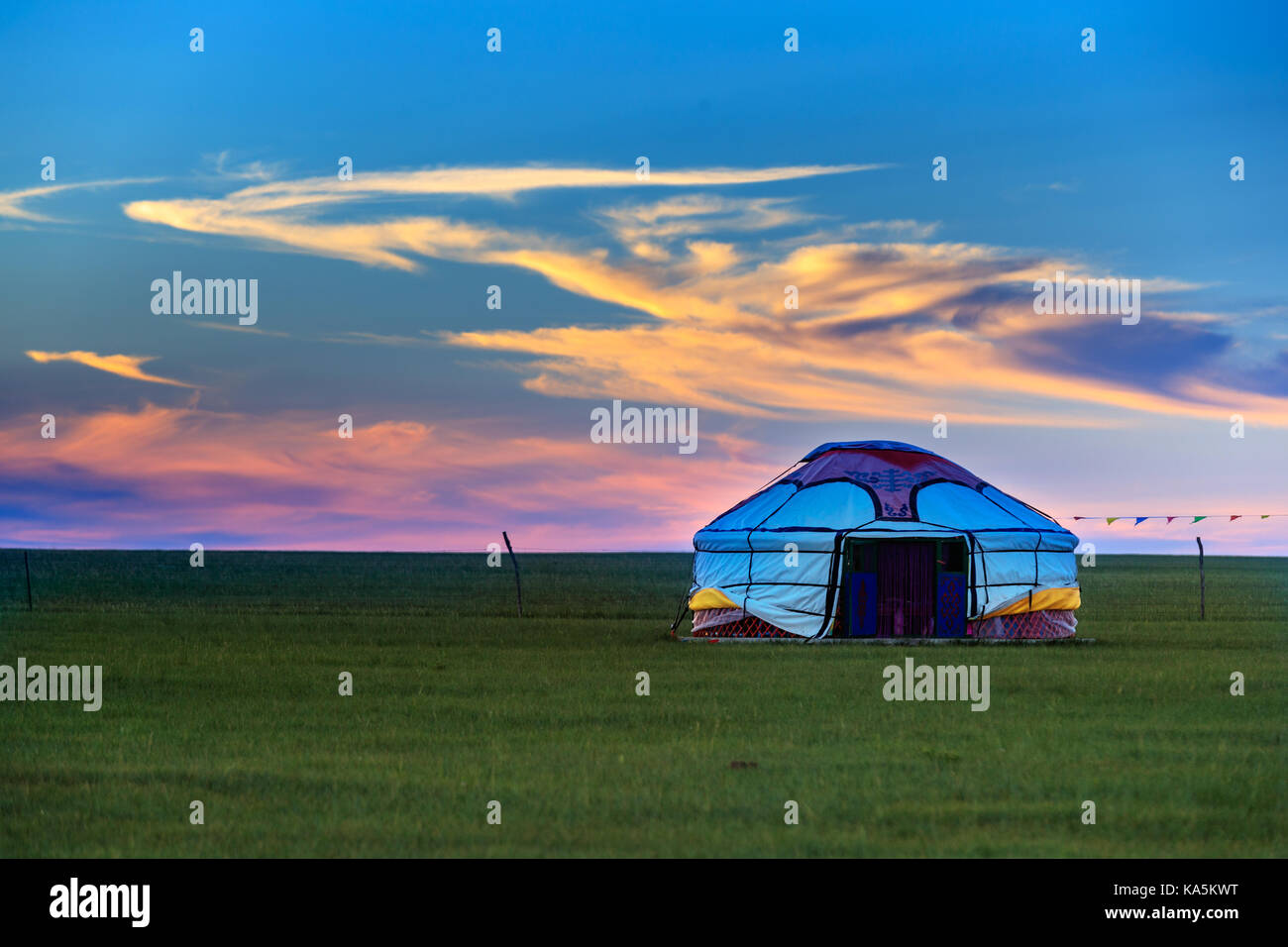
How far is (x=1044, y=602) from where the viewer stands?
2633 centimetres

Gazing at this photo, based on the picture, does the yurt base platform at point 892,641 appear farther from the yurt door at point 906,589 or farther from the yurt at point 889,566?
the yurt door at point 906,589

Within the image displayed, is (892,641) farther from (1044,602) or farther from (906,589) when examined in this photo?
(1044,602)

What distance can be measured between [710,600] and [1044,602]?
581cm

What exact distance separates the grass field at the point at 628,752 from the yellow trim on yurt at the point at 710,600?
146cm

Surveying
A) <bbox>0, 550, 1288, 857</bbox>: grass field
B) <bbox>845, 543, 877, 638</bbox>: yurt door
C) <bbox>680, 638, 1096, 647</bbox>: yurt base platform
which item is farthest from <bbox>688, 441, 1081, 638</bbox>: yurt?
<bbox>0, 550, 1288, 857</bbox>: grass field

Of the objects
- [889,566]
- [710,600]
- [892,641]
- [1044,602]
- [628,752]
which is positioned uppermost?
[889,566]

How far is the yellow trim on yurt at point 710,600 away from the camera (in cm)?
2645

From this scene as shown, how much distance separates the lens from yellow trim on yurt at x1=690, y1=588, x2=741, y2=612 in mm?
26453

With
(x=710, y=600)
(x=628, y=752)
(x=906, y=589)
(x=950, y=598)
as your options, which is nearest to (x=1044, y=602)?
(x=950, y=598)

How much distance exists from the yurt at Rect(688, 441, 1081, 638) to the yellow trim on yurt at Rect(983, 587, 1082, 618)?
0.02 m

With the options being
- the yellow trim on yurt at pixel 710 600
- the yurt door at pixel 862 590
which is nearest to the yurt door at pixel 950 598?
the yurt door at pixel 862 590

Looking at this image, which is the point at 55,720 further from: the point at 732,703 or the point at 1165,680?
the point at 1165,680
